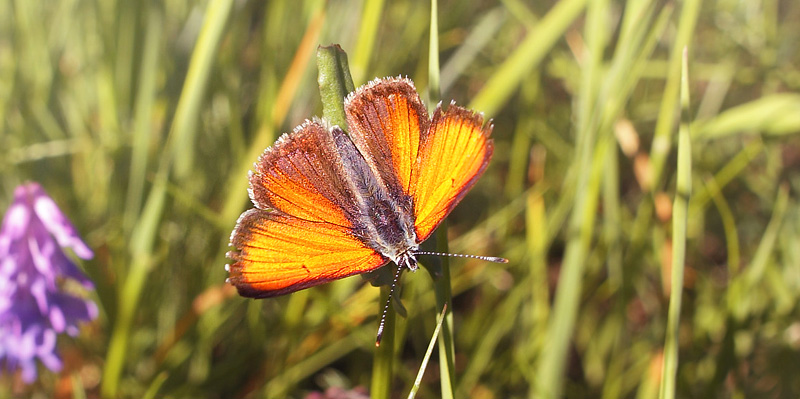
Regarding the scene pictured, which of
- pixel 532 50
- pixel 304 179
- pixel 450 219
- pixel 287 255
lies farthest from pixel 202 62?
pixel 450 219

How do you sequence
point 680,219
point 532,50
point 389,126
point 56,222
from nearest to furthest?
point 680,219 → point 389,126 → point 56,222 → point 532,50

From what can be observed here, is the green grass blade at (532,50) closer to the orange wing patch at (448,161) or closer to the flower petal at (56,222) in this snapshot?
the orange wing patch at (448,161)

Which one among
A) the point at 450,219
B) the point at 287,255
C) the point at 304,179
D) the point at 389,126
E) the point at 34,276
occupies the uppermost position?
the point at 450,219

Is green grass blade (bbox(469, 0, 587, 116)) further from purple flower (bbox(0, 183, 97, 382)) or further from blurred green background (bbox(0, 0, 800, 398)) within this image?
purple flower (bbox(0, 183, 97, 382))

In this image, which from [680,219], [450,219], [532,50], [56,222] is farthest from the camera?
[450,219]

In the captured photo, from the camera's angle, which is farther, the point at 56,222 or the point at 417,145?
the point at 56,222

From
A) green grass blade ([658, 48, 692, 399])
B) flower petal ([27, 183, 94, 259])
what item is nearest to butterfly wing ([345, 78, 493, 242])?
green grass blade ([658, 48, 692, 399])

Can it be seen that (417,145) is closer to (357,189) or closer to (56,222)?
(357,189)

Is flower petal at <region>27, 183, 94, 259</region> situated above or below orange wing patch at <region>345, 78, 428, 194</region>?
below
